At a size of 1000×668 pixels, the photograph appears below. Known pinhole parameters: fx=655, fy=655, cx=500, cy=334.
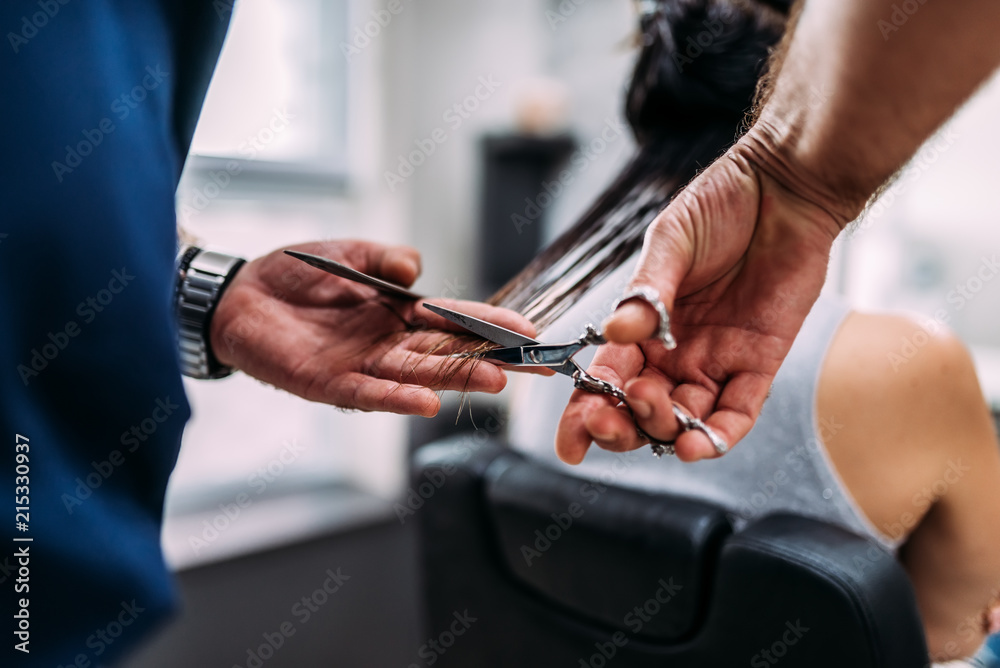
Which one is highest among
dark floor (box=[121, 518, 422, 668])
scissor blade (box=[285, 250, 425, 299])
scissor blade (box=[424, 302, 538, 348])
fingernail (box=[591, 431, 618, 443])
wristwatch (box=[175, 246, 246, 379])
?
fingernail (box=[591, 431, 618, 443])

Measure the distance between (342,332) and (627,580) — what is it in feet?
1.46

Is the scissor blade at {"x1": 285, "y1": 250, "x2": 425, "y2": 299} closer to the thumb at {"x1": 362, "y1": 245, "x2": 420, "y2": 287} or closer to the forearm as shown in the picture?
the thumb at {"x1": 362, "y1": 245, "x2": 420, "y2": 287}

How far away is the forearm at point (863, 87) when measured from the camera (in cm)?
40

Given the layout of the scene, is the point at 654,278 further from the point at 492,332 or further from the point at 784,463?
the point at 784,463

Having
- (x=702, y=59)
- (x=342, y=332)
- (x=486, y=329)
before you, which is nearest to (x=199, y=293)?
(x=342, y=332)

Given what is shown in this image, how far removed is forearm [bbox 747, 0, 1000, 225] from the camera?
1.32ft

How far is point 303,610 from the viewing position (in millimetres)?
2113

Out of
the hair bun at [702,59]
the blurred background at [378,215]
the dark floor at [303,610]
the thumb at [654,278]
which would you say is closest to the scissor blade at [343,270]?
the thumb at [654,278]

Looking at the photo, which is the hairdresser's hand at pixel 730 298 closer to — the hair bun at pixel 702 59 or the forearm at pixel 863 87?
the forearm at pixel 863 87

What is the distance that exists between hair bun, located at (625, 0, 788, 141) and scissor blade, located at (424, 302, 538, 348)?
423mm

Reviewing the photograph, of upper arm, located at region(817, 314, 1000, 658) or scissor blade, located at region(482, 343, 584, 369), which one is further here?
upper arm, located at region(817, 314, 1000, 658)

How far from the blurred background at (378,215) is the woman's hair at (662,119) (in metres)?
0.98

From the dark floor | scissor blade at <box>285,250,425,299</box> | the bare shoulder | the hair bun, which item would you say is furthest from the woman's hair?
the dark floor

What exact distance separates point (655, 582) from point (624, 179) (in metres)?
0.49
